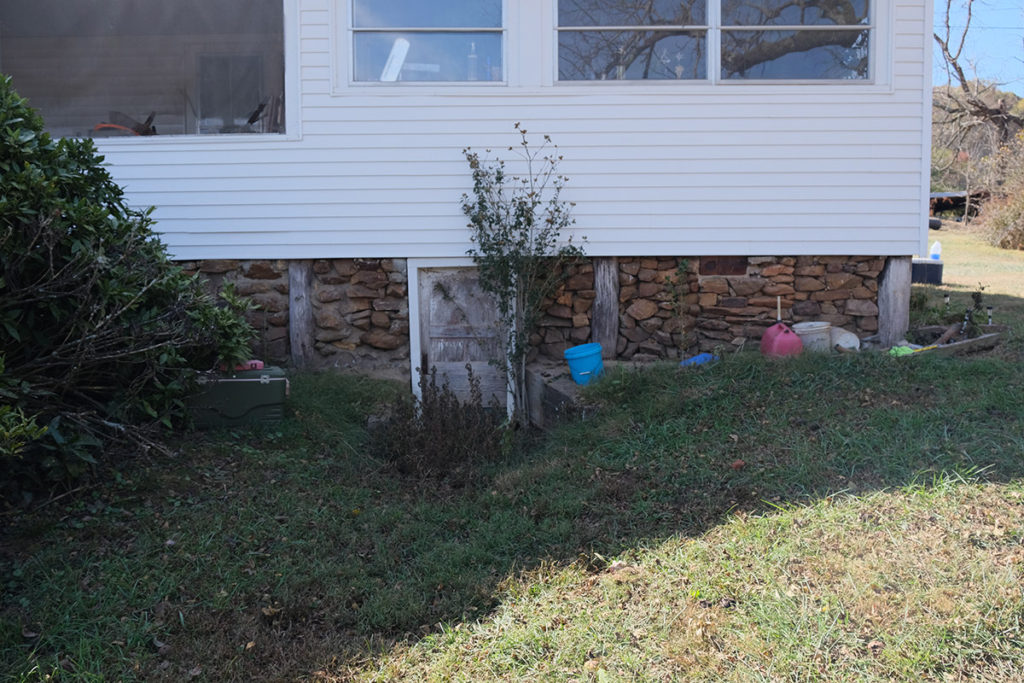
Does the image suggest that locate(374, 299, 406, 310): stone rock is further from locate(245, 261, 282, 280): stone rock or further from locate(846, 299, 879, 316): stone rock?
locate(846, 299, 879, 316): stone rock

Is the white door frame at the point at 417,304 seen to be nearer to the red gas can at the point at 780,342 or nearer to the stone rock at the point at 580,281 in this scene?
the stone rock at the point at 580,281

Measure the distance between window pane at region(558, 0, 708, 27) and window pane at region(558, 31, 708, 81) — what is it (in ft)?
0.26

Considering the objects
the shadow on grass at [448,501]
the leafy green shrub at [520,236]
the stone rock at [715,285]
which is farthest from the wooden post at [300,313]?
the stone rock at [715,285]

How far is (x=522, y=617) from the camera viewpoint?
3.67 metres

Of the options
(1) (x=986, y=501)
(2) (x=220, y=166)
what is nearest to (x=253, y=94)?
(2) (x=220, y=166)

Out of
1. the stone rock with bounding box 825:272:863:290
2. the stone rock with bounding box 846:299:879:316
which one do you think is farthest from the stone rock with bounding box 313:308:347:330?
the stone rock with bounding box 846:299:879:316

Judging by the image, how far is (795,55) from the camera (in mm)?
6938

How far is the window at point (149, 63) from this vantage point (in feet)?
22.9

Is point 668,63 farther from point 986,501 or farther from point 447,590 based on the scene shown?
point 447,590

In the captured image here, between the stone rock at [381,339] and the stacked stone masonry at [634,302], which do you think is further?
the stone rock at [381,339]

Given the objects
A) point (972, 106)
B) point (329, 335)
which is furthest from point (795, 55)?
point (972, 106)

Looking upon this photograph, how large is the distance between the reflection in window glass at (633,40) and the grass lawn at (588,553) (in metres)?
2.67

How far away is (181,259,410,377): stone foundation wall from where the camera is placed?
704 cm

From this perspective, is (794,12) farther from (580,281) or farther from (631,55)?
(580,281)
